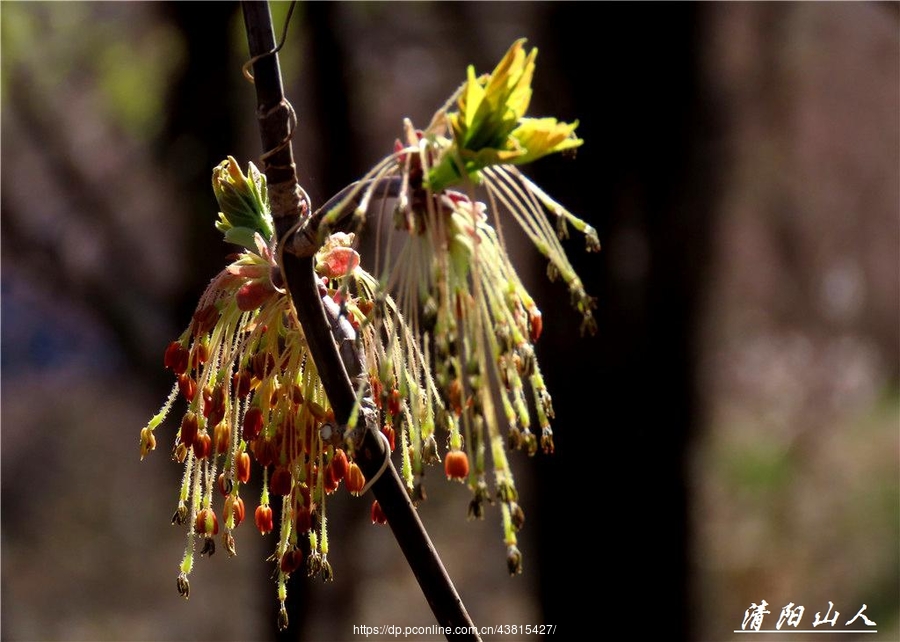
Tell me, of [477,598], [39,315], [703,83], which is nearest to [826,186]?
[703,83]

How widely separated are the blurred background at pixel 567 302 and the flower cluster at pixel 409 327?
782mm

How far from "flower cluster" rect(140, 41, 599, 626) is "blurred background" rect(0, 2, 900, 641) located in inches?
30.8

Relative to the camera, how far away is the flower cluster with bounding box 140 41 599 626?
2.15ft

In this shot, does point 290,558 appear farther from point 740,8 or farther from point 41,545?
point 41,545

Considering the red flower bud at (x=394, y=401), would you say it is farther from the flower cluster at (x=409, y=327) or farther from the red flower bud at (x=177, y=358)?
the red flower bud at (x=177, y=358)

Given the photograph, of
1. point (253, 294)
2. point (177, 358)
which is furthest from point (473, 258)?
point (177, 358)

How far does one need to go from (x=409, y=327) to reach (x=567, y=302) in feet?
10.7

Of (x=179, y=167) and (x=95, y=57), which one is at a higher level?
(x=95, y=57)

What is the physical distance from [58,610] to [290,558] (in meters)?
6.63

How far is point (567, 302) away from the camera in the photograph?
3.98m

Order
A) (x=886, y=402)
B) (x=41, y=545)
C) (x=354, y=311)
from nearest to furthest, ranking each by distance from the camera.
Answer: (x=354, y=311), (x=41, y=545), (x=886, y=402)

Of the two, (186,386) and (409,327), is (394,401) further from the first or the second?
(186,386)

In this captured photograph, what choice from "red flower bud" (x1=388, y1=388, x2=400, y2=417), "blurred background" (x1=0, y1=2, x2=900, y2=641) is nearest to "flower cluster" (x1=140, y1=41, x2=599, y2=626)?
"red flower bud" (x1=388, y1=388, x2=400, y2=417)

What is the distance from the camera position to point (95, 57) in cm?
536
